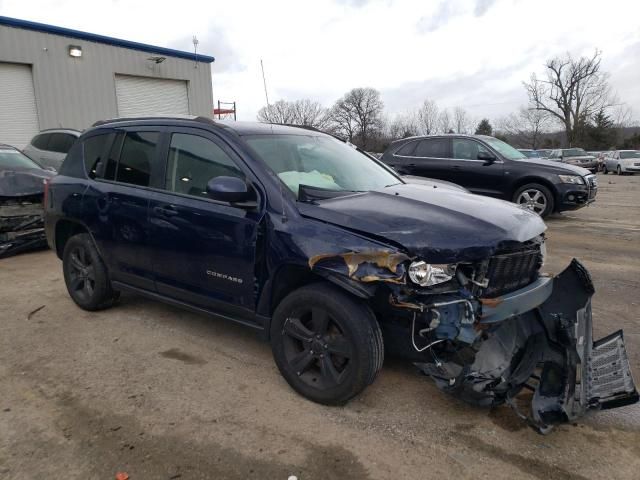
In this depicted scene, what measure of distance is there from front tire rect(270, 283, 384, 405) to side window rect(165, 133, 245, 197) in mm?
1029

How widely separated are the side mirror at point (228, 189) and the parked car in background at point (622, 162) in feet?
105

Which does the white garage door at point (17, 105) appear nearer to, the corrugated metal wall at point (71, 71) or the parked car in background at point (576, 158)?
the corrugated metal wall at point (71, 71)

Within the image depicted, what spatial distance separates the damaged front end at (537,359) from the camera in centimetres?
256

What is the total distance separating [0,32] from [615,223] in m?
17.1

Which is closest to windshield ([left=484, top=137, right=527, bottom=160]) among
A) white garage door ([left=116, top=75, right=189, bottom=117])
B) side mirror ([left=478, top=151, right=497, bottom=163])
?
side mirror ([left=478, top=151, right=497, bottom=163])

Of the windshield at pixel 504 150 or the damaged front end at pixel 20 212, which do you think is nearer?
the damaged front end at pixel 20 212

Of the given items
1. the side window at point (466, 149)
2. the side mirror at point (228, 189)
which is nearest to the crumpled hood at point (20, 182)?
the side mirror at point (228, 189)

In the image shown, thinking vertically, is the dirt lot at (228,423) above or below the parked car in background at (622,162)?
below

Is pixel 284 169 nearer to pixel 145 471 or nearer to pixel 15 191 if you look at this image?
pixel 145 471

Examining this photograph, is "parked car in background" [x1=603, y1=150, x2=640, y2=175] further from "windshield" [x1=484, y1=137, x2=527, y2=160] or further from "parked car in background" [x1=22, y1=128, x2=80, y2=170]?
"parked car in background" [x1=22, y1=128, x2=80, y2=170]

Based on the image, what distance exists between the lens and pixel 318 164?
370cm

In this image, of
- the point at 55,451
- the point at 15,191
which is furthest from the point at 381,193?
the point at 15,191

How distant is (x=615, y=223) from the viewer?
373 inches

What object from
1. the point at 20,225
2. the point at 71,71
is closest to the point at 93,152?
the point at 20,225
